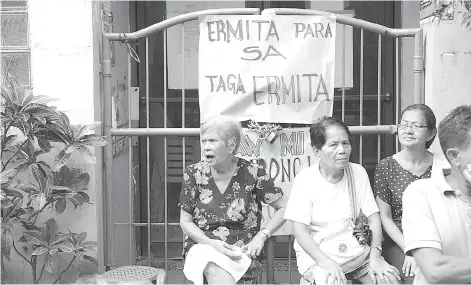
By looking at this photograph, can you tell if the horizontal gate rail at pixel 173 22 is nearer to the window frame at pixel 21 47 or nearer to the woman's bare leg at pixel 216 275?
the window frame at pixel 21 47

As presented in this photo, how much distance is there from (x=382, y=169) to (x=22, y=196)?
2.04m

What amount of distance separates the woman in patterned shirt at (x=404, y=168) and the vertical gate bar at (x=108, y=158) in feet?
5.39

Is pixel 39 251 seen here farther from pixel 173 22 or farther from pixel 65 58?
pixel 173 22

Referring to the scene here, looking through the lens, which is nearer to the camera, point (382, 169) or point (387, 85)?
point (382, 169)

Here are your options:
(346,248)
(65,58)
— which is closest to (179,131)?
(65,58)

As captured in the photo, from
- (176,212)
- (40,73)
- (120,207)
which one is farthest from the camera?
(176,212)

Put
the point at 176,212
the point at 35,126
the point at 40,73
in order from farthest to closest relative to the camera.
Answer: the point at 176,212, the point at 40,73, the point at 35,126

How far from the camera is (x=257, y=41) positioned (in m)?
4.03

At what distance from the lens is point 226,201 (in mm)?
3496

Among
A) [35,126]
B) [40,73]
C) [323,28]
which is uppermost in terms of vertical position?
[323,28]

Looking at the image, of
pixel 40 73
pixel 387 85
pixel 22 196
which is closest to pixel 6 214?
pixel 22 196

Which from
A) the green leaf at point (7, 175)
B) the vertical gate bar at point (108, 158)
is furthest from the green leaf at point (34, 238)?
the vertical gate bar at point (108, 158)

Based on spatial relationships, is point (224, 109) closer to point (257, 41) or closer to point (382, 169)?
point (257, 41)

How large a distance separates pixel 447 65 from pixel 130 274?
2289 millimetres
